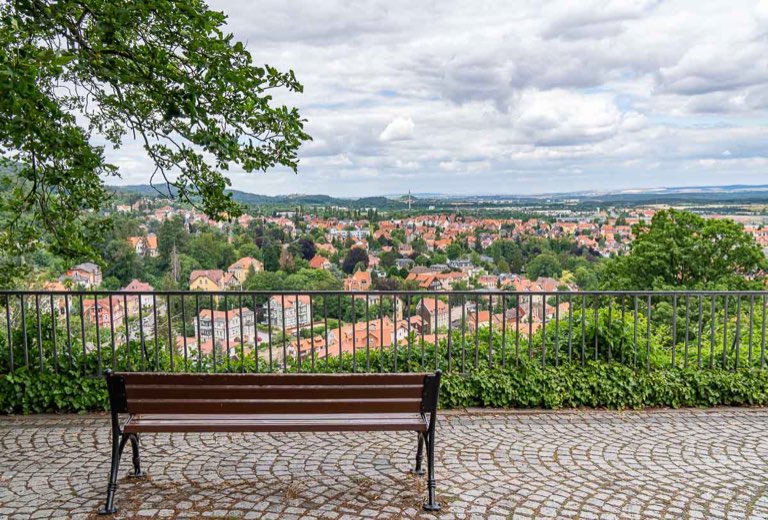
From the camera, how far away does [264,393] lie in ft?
13.9

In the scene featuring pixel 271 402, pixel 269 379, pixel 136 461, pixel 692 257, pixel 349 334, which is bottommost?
pixel 692 257

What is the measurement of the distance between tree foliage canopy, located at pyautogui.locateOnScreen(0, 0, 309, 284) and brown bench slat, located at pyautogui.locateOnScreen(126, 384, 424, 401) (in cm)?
195

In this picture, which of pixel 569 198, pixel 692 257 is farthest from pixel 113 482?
pixel 569 198

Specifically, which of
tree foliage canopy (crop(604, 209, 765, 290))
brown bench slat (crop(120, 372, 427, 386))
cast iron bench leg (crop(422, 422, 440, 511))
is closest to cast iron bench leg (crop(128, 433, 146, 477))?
brown bench slat (crop(120, 372, 427, 386))

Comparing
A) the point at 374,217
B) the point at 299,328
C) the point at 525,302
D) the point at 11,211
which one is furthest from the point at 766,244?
the point at 11,211

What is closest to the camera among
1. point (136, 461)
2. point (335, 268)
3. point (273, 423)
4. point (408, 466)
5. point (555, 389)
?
point (273, 423)

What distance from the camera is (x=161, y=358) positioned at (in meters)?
7.14

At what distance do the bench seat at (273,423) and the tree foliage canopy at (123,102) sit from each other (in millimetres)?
2139

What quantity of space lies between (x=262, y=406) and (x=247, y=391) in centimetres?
13

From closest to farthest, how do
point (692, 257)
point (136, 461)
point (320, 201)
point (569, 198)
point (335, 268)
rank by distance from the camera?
point (136, 461) < point (335, 268) < point (692, 257) < point (320, 201) < point (569, 198)

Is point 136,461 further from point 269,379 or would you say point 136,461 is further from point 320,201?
point 320,201

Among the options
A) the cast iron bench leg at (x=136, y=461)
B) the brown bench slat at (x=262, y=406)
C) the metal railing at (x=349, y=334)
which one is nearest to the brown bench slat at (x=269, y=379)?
the brown bench slat at (x=262, y=406)

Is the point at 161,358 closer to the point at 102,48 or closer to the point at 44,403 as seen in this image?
the point at 44,403

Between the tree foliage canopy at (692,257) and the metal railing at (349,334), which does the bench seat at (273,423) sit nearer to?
A: the metal railing at (349,334)
